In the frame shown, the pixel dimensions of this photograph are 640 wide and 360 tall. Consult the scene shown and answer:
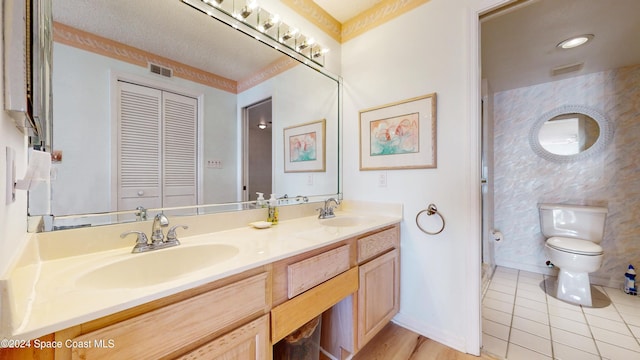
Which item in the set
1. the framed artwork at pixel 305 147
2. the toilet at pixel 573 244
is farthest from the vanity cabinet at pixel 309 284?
the toilet at pixel 573 244

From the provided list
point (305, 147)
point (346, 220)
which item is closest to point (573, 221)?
point (346, 220)

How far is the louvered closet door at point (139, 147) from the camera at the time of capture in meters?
1.01

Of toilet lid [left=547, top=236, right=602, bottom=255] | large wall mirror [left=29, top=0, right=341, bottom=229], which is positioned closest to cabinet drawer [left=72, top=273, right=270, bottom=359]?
large wall mirror [left=29, top=0, right=341, bottom=229]

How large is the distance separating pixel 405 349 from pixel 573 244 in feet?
6.36

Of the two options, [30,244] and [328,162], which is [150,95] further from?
[328,162]

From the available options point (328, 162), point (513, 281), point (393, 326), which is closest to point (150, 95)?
point (328, 162)

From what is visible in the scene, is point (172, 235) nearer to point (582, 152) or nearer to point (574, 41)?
point (574, 41)

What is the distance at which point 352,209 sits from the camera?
6.59 feet

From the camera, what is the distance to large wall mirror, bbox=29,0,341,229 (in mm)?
893

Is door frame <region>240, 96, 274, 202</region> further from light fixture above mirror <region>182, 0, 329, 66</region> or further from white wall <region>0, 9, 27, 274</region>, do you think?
white wall <region>0, 9, 27, 274</region>

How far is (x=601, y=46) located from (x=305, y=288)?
3089mm

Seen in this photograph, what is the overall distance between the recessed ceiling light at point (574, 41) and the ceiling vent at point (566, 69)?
402 millimetres

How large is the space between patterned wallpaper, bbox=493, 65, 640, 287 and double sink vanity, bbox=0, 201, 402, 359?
91.9 inches

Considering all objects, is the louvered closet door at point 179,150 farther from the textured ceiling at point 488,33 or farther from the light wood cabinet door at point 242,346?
the light wood cabinet door at point 242,346
